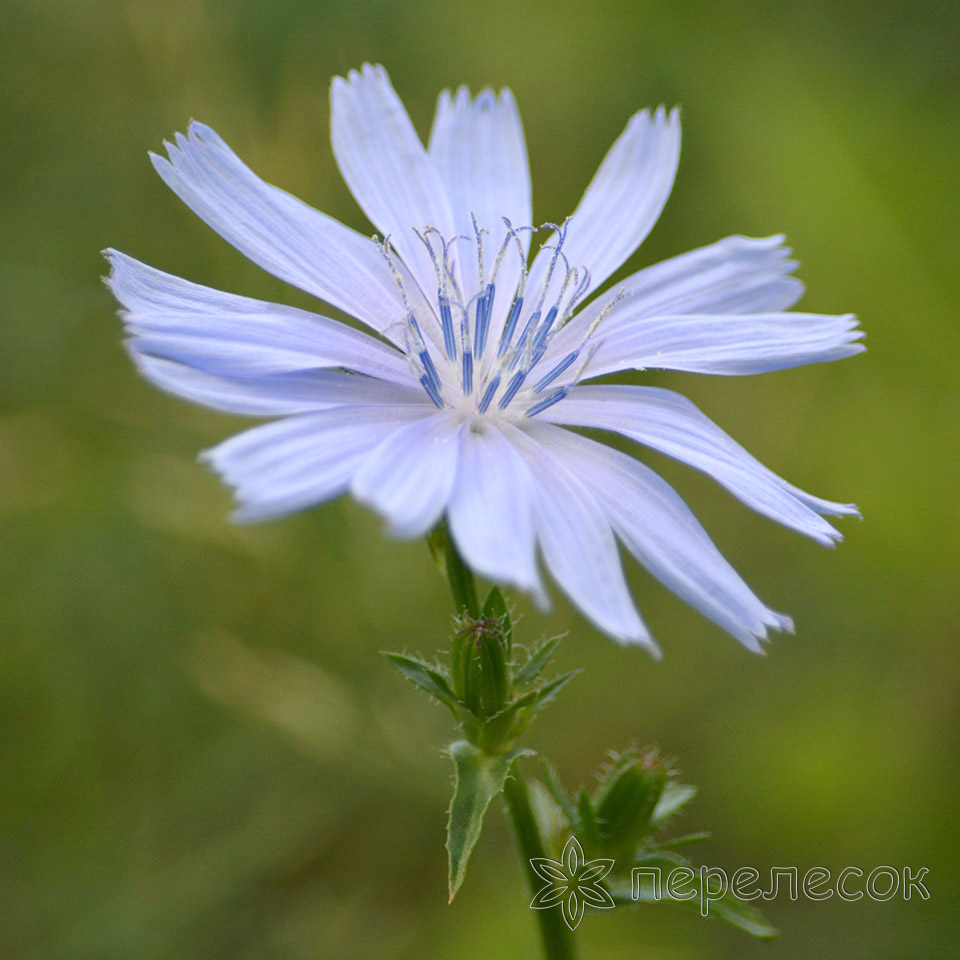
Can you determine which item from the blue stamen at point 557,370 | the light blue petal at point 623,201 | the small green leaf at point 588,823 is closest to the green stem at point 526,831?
the small green leaf at point 588,823

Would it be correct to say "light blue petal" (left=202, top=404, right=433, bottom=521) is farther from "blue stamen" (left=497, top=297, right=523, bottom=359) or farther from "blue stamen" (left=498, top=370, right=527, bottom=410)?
"blue stamen" (left=497, top=297, right=523, bottom=359)

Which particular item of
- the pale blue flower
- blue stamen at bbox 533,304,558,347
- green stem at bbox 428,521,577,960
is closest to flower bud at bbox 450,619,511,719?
green stem at bbox 428,521,577,960

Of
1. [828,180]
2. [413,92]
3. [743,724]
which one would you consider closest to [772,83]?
[828,180]

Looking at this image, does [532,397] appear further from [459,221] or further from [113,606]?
[113,606]

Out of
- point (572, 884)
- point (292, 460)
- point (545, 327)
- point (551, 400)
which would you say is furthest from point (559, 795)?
point (545, 327)

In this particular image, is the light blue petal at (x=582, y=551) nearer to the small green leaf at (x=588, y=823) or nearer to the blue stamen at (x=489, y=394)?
the blue stamen at (x=489, y=394)

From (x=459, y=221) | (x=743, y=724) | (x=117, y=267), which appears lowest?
(x=743, y=724)
